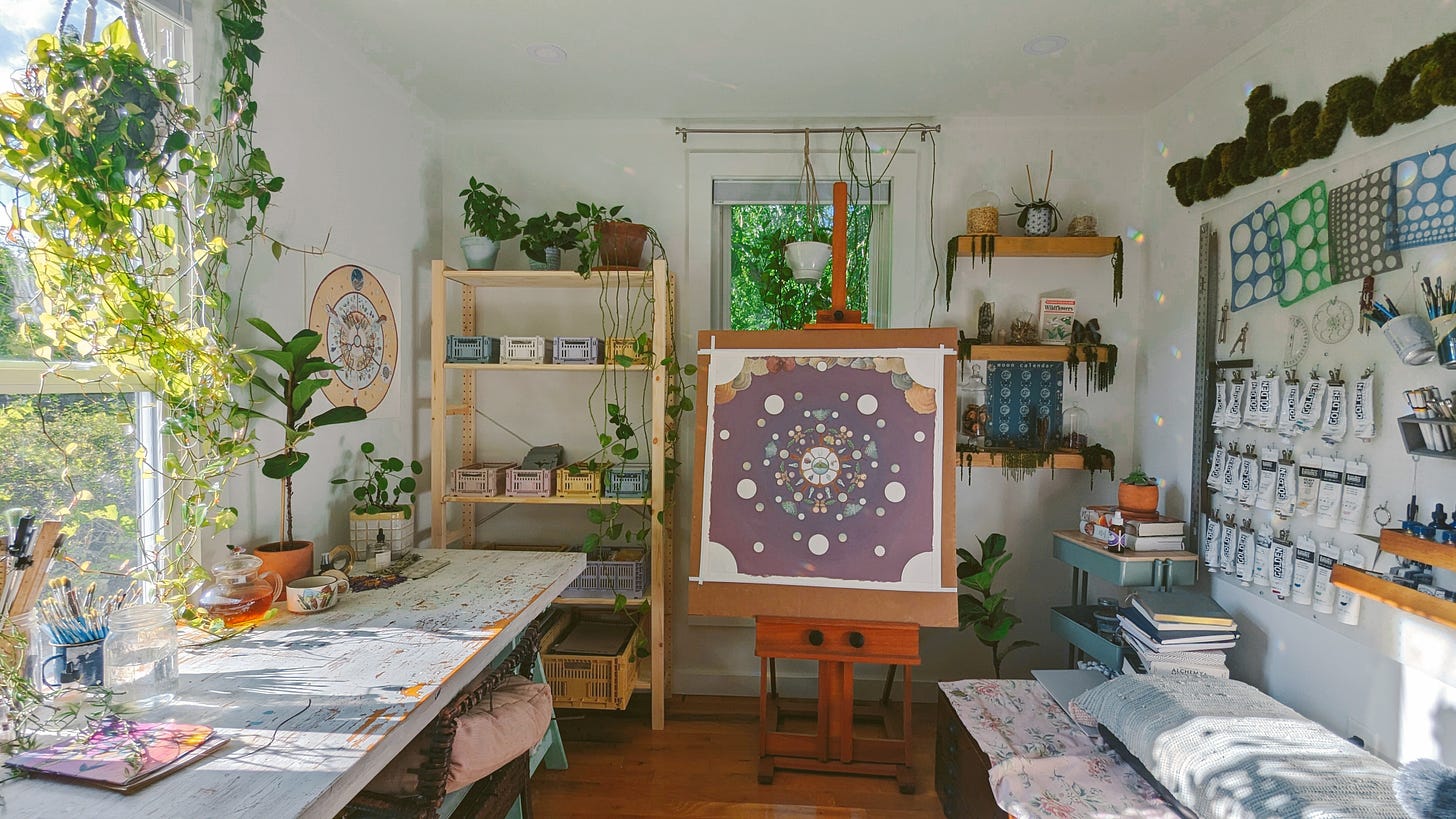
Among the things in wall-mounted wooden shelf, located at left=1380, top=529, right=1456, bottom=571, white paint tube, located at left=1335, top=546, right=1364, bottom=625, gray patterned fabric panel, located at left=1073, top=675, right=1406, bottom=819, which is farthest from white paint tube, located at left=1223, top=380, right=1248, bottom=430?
gray patterned fabric panel, located at left=1073, top=675, right=1406, bottom=819

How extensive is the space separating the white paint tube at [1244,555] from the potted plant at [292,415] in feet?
8.61

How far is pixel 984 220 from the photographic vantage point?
102 inches

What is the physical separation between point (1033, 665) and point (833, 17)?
2.57m

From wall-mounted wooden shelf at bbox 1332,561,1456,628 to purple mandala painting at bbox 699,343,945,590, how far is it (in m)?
0.95

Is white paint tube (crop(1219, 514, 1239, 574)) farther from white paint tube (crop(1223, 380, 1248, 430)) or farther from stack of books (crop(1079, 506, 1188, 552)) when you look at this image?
white paint tube (crop(1223, 380, 1248, 430))

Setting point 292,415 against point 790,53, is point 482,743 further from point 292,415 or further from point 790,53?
point 790,53

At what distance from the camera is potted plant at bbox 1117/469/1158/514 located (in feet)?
7.79

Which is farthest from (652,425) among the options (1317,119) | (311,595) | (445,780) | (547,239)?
(1317,119)

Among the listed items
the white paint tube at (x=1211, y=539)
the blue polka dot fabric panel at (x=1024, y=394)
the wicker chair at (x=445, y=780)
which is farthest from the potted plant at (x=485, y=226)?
the white paint tube at (x=1211, y=539)

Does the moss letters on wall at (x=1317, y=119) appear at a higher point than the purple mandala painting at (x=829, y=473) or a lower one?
higher

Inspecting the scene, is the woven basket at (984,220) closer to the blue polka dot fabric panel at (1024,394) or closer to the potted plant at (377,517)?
the blue polka dot fabric panel at (1024,394)

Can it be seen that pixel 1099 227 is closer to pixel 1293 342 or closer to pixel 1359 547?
pixel 1293 342

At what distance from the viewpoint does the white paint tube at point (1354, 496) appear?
1688 millimetres

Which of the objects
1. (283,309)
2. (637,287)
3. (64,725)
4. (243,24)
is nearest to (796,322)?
(637,287)
